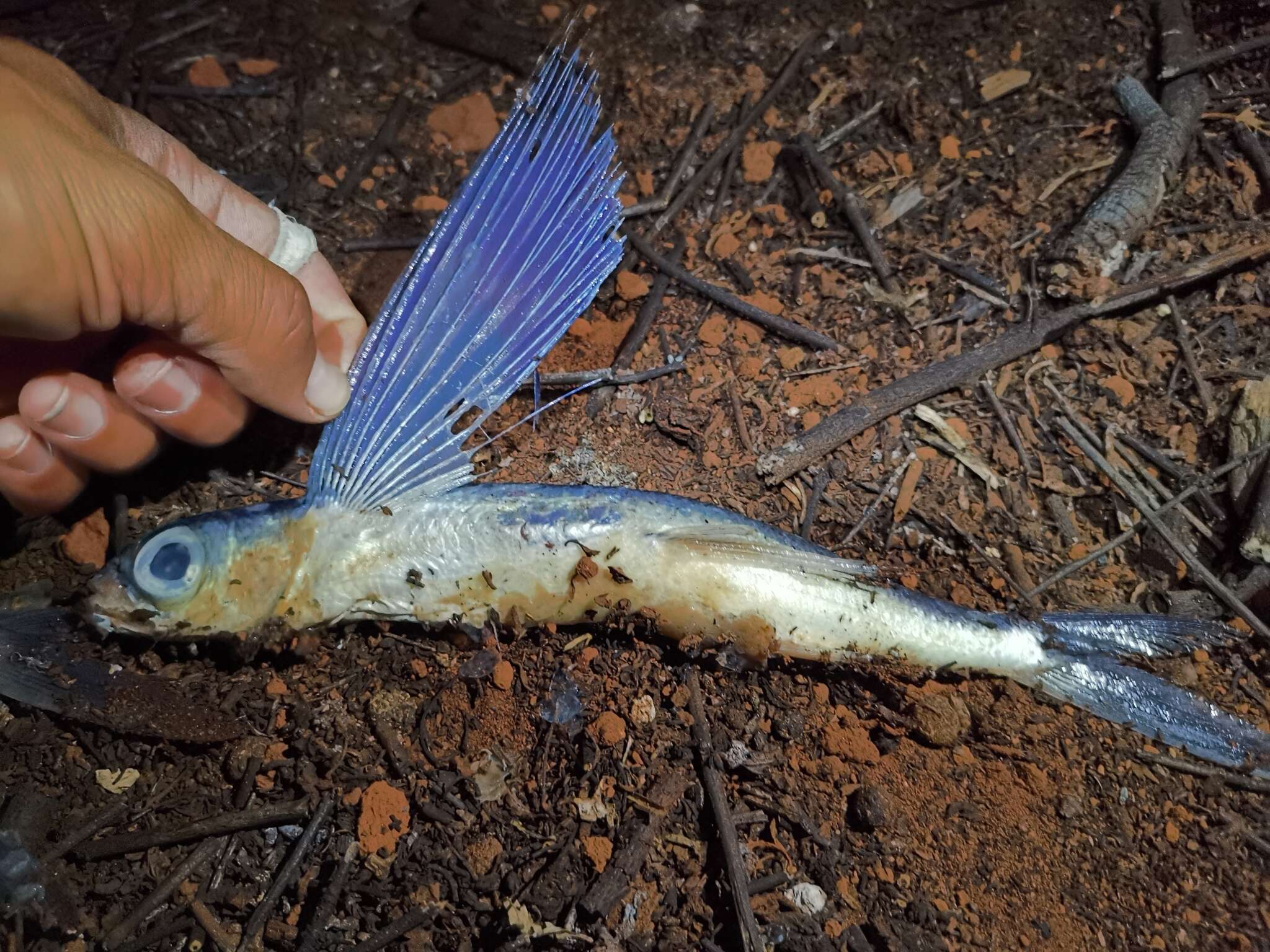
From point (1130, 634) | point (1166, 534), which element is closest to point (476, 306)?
point (1130, 634)

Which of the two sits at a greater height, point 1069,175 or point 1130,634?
point 1069,175

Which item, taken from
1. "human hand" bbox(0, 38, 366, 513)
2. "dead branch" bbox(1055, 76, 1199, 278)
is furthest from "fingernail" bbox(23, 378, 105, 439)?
"dead branch" bbox(1055, 76, 1199, 278)

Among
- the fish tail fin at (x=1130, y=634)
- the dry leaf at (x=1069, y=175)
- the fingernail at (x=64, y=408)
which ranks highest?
the fingernail at (x=64, y=408)

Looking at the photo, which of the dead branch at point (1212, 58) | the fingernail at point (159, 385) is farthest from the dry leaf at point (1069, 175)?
the fingernail at point (159, 385)

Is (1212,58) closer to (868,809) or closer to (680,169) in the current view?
(680,169)

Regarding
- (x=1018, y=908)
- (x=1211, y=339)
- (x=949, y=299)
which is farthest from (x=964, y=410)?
(x=1018, y=908)

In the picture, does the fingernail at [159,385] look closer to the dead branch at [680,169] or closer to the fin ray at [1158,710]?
the dead branch at [680,169]

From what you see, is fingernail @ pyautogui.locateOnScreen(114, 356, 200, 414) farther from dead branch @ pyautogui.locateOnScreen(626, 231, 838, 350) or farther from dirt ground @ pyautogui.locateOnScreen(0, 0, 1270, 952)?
dead branch @ pyautogui.locateOnScreen(626, 231, 838, 350)
